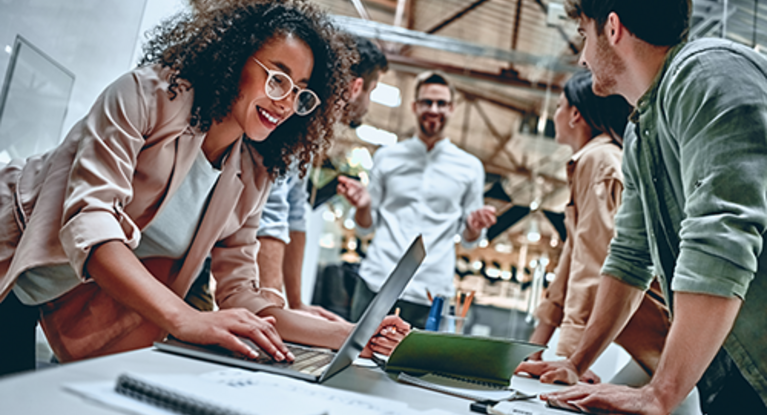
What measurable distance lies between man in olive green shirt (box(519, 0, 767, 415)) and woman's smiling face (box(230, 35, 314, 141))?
0.69 metres

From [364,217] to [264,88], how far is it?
1.64m

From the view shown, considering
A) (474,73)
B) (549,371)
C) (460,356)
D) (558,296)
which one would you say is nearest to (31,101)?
(460,356)

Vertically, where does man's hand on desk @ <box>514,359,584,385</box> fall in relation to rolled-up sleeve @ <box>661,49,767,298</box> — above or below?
below

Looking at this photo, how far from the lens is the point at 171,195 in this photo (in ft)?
3.71

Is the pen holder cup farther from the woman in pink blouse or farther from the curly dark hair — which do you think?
the curly dark hair

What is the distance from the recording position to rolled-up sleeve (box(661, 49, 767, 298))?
0.86 metres

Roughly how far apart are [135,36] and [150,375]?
52.1 inches

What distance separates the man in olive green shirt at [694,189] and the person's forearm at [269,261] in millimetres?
1158

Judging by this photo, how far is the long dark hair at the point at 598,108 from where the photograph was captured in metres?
2.03

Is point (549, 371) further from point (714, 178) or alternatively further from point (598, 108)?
point (598, 108)

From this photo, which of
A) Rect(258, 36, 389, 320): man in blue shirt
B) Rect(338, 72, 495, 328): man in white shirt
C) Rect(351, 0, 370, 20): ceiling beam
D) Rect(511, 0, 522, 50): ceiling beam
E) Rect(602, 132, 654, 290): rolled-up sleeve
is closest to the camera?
Rect(602, 132, 654, 290): rolled-up sleeve

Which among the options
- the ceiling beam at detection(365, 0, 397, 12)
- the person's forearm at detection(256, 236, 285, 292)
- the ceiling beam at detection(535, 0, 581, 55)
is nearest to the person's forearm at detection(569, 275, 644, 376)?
the person's forearm at detection(256, 236, 285, 292)

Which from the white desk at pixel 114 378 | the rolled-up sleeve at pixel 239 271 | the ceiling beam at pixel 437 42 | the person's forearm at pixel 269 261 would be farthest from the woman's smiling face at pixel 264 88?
the ceiling beam at pixel 437 42

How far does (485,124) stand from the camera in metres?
10.1
